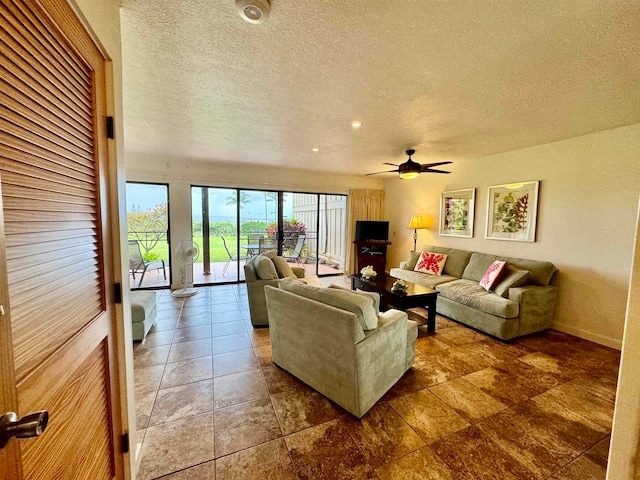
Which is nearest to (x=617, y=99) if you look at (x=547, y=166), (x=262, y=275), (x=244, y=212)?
(x=547, y=166)

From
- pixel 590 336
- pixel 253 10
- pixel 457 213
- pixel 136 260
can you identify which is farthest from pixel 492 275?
pixel 136 260

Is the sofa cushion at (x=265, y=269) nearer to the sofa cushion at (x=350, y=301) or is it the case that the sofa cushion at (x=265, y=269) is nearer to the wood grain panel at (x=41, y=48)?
the sofa cushion at (x=350, y=301)

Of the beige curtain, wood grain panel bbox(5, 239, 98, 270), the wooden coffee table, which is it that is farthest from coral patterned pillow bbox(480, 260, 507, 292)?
wood grain panel bbox(5, 239, 98, 270)

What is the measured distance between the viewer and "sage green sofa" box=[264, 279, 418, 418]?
1.80m

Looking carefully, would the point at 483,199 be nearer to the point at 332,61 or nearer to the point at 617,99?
the point at 617,99

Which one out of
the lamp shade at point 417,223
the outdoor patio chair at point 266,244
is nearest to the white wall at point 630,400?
the lamp shade at point 417,223

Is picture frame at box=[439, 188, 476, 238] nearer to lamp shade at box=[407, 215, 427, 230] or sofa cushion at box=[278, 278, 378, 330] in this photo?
lamp shade at box=[407, 215, 427, 230]

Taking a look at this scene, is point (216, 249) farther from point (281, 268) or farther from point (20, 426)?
point (20, 426)

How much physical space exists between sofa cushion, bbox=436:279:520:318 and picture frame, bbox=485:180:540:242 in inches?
34.9

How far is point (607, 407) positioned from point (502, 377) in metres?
0.65

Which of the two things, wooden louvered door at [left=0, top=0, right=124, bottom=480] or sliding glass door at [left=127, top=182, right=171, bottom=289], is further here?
sliding glass door at [left=127, top=182, right=171, bottom=289]

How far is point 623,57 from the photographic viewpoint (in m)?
1.69

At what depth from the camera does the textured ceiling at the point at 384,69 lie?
54.7 inches

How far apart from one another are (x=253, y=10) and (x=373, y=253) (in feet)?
16.9
